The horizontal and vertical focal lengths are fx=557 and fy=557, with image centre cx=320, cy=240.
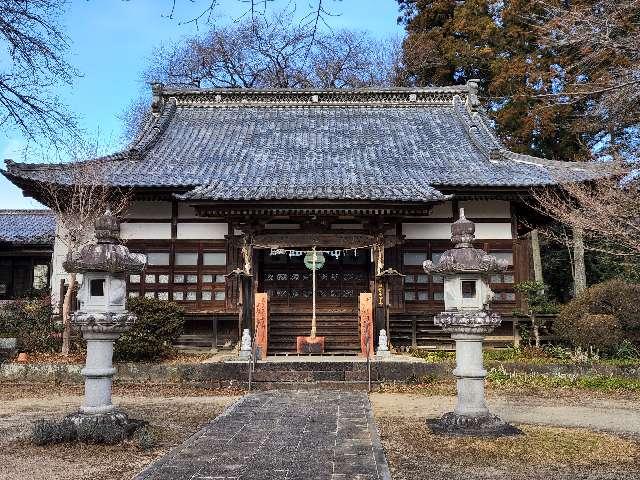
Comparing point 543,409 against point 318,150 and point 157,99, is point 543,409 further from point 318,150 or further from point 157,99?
point 157,99

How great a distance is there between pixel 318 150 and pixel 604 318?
9750mm

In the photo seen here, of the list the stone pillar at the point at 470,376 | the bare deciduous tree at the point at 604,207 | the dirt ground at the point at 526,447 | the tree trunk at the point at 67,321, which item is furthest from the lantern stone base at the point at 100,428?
the bare deciduous tree at the point at 604,207

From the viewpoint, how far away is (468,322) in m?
8.05

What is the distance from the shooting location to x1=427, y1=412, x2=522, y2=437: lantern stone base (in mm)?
7598

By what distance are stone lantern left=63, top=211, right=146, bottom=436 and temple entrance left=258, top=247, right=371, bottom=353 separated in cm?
794

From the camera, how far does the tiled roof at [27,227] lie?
2439 centimetres

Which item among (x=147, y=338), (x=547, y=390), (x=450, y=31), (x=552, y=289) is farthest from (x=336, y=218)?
(x=450, y=31)

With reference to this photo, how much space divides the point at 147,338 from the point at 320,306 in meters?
5.19

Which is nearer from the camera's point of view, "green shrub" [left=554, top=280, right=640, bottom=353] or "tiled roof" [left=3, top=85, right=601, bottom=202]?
"green shrub" [left=554, top=280, right=640, bottom=353]

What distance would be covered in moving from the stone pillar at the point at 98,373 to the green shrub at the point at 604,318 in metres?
10.6

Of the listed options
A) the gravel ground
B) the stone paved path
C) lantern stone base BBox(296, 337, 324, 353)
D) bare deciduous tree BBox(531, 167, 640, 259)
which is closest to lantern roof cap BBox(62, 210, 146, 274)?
the stone paved path

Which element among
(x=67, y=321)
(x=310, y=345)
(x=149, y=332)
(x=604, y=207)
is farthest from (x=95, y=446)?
(x=604, y=207)

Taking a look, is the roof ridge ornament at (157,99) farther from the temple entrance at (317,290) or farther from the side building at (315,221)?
the temple entrance at (317,290)

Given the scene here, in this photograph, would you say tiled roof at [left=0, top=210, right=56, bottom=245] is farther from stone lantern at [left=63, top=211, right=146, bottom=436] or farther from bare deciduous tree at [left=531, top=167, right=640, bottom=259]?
bare deciduous tree at [left=531, top=167, right=640, bottom=259]
